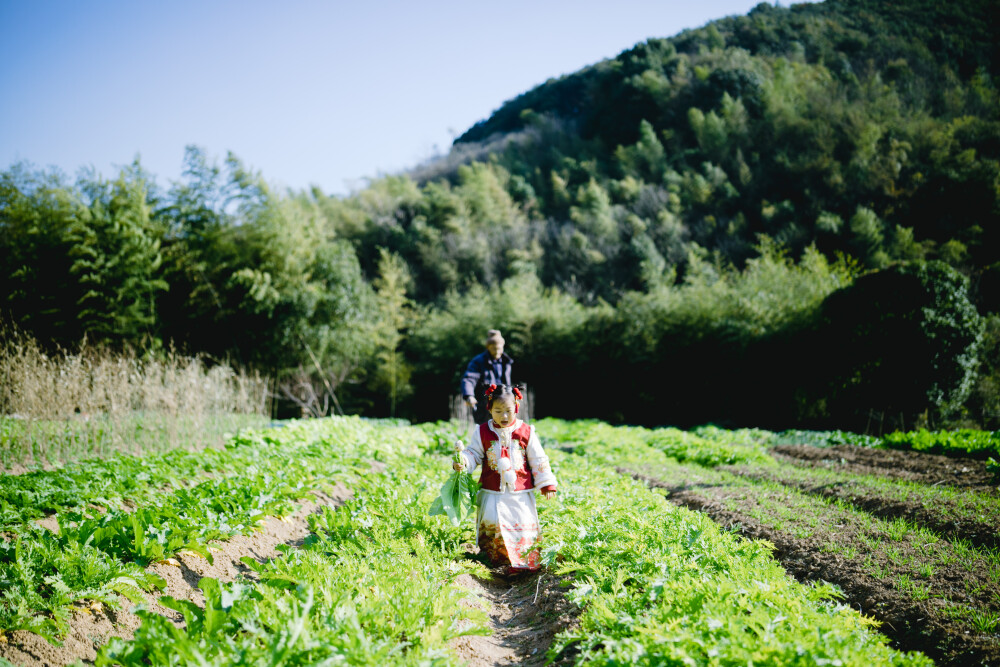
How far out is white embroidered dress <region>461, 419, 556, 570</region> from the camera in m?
4.03

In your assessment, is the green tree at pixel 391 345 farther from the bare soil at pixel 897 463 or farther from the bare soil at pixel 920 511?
the bare soil at pixel 920 511

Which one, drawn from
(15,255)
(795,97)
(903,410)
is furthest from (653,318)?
(795,97)

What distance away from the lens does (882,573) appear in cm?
351

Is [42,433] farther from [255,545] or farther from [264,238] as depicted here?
[264,238]

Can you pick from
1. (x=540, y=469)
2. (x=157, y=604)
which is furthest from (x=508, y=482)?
(x=157, y=604)

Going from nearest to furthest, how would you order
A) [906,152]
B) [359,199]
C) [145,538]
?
[145,538] → [906,152] → [359,199]

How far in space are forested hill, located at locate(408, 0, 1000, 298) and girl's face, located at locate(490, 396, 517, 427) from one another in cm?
2676

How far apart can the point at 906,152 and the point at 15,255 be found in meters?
40.8

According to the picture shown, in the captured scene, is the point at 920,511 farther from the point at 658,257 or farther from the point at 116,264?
the point at 658,257

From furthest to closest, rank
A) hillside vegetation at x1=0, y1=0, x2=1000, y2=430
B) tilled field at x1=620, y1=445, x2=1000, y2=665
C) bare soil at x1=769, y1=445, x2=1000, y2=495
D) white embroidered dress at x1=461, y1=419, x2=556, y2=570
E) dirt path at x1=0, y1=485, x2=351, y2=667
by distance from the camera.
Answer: hillside vegetation at x1=0, y1=0, x2=1000, y2=430, bare soil at x1=769, y1=445, x2=1000, y2=495, white embroidered dress at x1=461, y1=419, x2=556, y2=570, tilled field at x1=620, y1=445, x2=1000, y2=665, dirt path at x1=0, y1=485, x2=351, y2=667

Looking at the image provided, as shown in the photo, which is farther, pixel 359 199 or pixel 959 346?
pixel 359 199

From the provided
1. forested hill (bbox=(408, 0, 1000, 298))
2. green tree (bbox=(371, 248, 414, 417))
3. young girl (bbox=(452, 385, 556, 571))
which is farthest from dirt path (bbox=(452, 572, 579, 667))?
forested hill (bbox=(408, 0, 1000, 298))

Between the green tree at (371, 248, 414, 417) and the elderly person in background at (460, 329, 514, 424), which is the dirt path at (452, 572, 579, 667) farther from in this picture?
the green tree at (371, 248, 414, 417)

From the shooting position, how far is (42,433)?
650 cm
